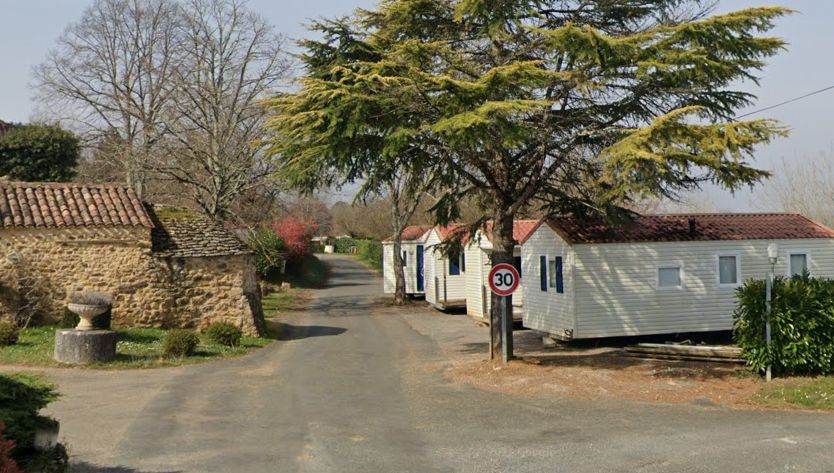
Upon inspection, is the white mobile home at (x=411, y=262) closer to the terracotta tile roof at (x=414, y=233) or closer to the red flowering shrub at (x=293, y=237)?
the terracotta tile roof at (x=414, y=233)

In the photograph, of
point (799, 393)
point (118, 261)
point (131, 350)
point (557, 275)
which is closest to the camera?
point (799, 393)

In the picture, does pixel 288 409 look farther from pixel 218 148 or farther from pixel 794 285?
pixel 218 148

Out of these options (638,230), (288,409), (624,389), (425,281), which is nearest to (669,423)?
(624,389)

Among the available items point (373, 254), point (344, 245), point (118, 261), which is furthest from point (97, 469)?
point (344, 245)

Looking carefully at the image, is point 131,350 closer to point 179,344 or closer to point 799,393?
point 179,344

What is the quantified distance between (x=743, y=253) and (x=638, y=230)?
3.04 metres

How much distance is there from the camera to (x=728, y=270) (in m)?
19.9

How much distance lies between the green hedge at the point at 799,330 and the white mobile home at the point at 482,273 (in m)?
10.9

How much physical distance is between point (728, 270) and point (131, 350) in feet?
51.9

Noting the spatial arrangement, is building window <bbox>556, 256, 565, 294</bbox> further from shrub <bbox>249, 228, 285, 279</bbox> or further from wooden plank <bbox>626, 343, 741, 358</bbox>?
shrub <bbox>249, 228, 285, 279</bbox>

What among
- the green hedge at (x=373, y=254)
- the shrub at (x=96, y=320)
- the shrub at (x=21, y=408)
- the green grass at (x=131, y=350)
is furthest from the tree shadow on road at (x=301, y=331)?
the green hedge at (x=373, y=254)

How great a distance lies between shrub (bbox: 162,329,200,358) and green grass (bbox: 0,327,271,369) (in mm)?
201

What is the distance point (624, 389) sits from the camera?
13422 millimetres

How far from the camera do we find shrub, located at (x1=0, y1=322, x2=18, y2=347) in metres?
16.8
